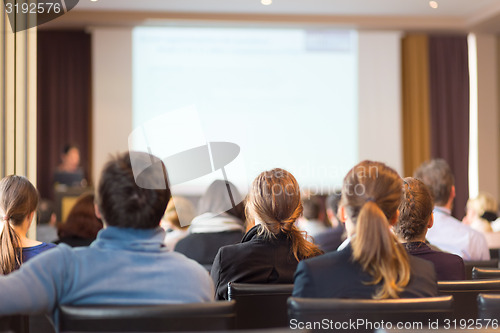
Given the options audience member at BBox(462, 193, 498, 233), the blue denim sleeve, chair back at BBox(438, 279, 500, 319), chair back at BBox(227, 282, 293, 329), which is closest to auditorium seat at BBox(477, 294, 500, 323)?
chair back at BBox(438, 279, 500, 319)

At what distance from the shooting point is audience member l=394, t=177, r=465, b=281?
6.82 feet

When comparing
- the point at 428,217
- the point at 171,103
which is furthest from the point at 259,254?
the point at 171,103

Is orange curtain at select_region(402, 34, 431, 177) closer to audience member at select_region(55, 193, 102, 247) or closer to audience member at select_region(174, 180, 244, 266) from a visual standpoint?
audience member at select_region(174, 180, 244, 266)

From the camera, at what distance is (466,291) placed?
1.77 meters

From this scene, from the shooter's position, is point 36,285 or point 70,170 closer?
point 36,285

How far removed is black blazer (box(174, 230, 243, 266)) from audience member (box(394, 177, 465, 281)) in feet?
3.83

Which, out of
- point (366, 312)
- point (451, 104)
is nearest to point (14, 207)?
point (366, 312)

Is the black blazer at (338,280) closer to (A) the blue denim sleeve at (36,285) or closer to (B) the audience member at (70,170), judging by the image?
(A) the blue denim sleeve at (36,285)

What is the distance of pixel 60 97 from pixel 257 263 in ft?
22.1

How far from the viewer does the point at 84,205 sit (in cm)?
303

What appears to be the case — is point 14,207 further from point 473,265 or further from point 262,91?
point 262,91

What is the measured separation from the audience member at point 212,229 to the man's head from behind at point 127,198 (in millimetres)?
1671

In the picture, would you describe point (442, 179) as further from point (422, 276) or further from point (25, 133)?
point (25, 133)

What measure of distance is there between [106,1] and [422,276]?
6.53 m
